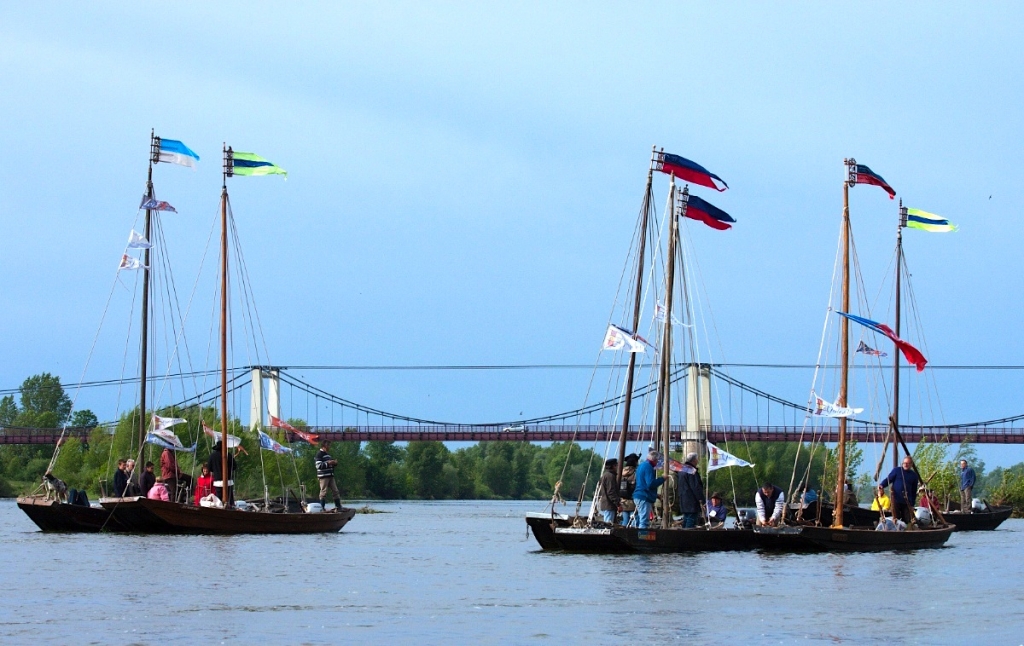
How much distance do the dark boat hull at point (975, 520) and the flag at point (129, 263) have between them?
1008 inches

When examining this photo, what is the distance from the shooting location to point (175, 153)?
4503 cm

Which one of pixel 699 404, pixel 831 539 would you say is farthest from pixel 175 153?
pixel 699 404

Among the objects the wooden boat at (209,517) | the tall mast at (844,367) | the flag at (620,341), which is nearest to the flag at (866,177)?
the tall mast at (844,367)

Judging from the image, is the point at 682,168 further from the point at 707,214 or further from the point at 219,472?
the point at 219,472

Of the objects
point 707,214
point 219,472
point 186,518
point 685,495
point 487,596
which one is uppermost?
point 707,214

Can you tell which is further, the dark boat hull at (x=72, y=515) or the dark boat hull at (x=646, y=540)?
the dark boat hull at (x=72, y=515)

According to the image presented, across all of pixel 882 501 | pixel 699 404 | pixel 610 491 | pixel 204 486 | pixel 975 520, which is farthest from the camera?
pixel 699 404

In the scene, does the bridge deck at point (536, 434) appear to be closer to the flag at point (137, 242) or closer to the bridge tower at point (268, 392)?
the bridge tower at point (268, 392)

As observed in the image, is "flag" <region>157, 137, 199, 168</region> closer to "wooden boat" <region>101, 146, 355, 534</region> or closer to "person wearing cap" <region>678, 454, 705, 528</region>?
"wooden boat" <region>101, 146, 355, 534</region>

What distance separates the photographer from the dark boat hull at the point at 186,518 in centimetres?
3859

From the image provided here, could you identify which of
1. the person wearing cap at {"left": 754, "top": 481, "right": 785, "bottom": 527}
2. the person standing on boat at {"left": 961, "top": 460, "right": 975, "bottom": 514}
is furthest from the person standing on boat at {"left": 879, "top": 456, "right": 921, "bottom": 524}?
the person standing on boat at {"left": 961, "top": 460, "right": 975, "bottom": 514}

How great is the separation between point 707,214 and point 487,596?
14821 mm

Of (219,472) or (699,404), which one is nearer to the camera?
(219,472)

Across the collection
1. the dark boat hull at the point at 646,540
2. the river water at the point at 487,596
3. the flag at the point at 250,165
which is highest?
the flag at the point at 250,165
